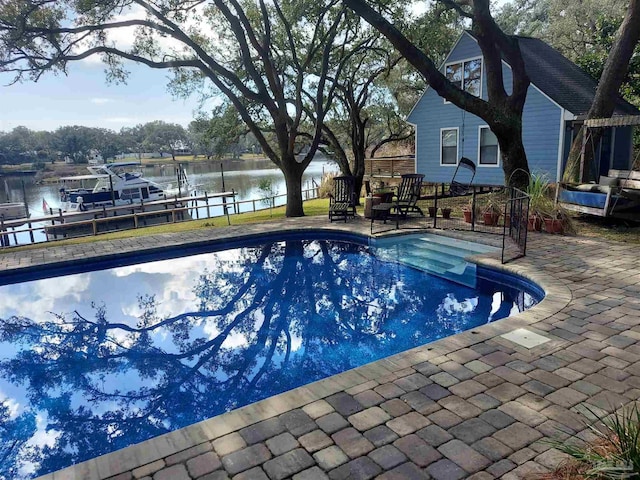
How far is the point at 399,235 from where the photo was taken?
934 centimetres

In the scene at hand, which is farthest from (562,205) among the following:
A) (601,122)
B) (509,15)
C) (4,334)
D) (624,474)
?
(509,15)

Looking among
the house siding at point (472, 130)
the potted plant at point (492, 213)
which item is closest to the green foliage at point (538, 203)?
the potted plant at point (492, 213)

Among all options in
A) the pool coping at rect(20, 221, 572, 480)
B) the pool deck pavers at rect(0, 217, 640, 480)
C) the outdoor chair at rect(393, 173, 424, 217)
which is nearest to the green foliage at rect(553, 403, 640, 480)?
the pool deck pavers at rect(0, 217, 640, 480)

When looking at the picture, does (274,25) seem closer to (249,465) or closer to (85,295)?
(85,295)

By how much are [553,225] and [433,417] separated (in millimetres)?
6918

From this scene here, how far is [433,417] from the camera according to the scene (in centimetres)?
281

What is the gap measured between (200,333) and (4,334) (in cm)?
300

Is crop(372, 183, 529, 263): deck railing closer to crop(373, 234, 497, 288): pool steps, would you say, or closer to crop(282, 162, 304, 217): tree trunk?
crop(373, 234, 497, 288): pool steps

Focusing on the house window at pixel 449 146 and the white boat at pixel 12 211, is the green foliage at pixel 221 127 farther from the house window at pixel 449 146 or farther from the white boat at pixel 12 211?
the white boat at pixel 12 211

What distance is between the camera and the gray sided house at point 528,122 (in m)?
12.3

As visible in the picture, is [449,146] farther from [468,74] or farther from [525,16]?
[525,16]


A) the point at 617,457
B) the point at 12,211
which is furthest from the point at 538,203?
the point at 12,211

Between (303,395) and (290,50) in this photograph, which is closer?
(303,395)

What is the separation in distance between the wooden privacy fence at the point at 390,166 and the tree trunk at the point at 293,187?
6.28 m
